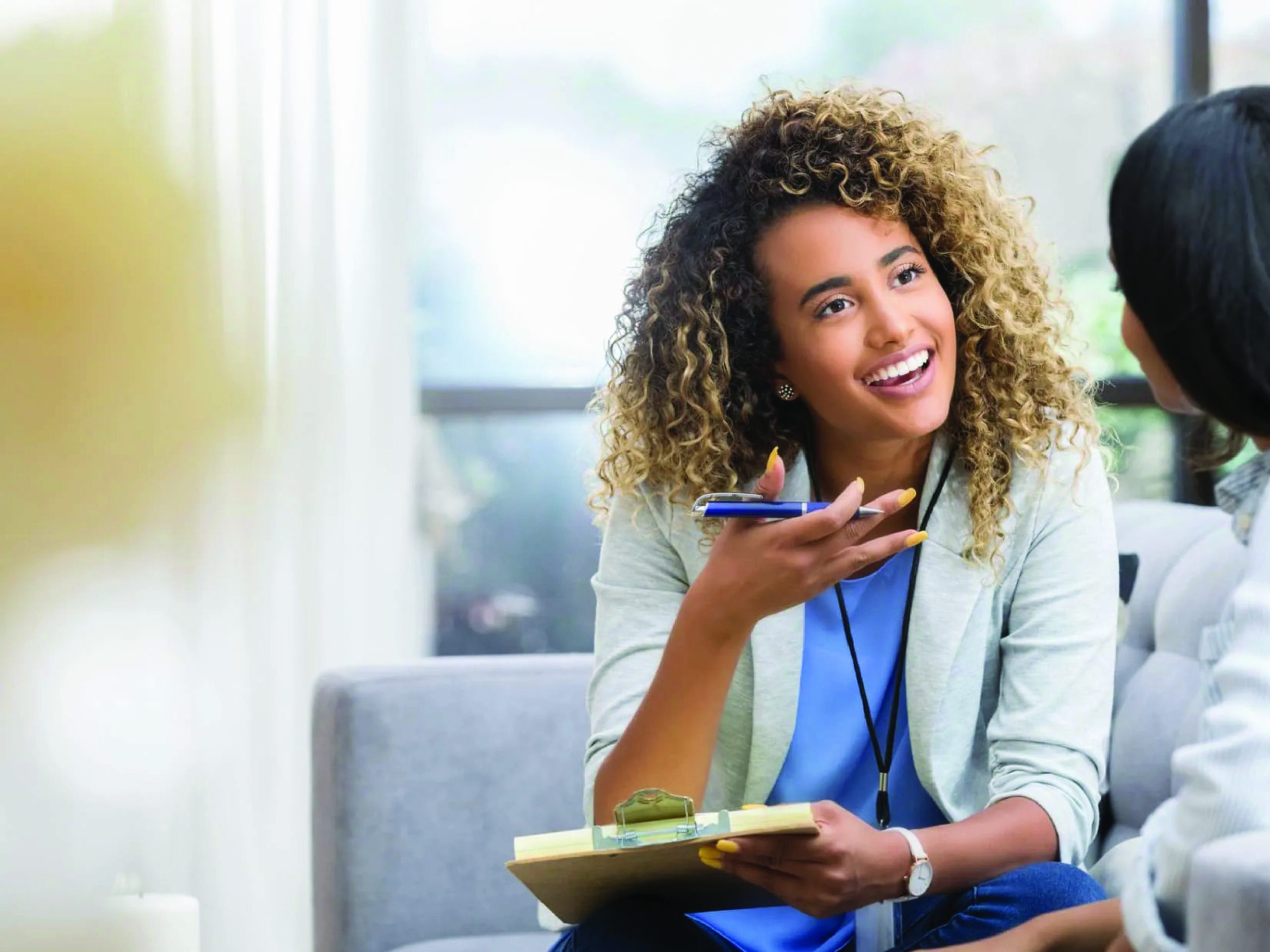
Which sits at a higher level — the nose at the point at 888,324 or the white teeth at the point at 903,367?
the nose at the point at 888,324

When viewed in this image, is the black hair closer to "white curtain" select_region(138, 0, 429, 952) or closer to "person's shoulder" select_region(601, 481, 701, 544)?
"person's shoulder" select_region(601, 481, 701, 544)

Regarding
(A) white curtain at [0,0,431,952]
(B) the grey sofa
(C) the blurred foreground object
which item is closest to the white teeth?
(B) the grey sofa

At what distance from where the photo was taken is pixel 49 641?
0.35 m

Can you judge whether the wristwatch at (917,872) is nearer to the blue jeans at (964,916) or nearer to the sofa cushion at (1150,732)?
the blue jeans at (964,916)

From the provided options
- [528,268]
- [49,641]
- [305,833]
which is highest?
[528,268]

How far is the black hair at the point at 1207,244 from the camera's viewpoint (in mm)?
731

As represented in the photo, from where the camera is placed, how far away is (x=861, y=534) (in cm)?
107

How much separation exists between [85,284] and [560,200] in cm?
236

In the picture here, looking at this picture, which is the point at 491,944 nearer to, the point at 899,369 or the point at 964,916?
the point at 964,916

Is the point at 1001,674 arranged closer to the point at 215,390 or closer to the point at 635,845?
the point at 635,845

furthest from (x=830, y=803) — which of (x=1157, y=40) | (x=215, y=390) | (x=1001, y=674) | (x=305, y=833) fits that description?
(x=1157, y=40)

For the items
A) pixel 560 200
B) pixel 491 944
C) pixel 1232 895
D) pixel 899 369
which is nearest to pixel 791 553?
pixel 899 369

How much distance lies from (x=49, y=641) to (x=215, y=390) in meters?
0.10

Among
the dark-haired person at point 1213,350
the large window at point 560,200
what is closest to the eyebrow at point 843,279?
the dark-haired person at point 1213,350
